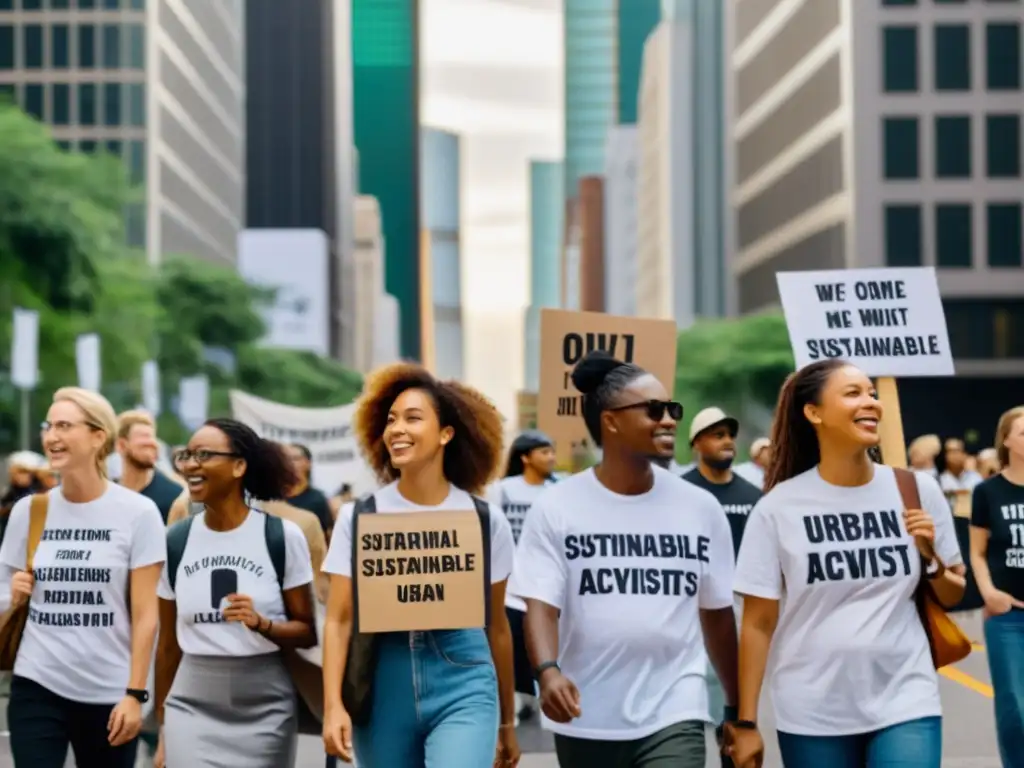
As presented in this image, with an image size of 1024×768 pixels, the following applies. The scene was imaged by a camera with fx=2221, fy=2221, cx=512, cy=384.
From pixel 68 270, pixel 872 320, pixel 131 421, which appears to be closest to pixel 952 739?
pixel 872 320

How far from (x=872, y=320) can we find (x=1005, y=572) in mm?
1173

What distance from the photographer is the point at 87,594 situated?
23.8ft

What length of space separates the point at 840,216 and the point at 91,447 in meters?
69.5

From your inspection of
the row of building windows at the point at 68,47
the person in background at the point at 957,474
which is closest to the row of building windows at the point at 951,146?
the row of building windows at the point at 68,47

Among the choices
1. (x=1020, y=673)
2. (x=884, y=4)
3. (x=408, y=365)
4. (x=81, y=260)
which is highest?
(x=884, y=4)

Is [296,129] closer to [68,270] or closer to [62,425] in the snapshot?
[68,270]

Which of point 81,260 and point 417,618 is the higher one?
point 81,260

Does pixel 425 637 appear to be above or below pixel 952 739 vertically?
above

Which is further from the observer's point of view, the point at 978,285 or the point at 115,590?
the point at 978,285

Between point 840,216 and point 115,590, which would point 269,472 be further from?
point 840,216

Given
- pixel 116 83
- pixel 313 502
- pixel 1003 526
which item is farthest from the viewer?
pixel 116 83

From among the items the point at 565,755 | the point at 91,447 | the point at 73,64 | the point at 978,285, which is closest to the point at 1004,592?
the point at 565,755

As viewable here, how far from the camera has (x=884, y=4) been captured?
2904 inches

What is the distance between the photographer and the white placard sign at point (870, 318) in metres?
9.13
